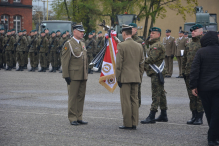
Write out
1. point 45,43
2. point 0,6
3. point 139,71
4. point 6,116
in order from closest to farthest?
1. point 139,71
2. point 6,116
3. point 45,43
4. point 0,6

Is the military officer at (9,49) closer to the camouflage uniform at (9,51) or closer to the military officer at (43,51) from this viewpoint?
the camouflage uniform at (9,51)

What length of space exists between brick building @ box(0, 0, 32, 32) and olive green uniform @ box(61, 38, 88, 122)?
52.2 m

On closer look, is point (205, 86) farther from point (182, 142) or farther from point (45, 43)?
point (45, 43)

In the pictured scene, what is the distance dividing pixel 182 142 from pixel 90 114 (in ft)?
9.80

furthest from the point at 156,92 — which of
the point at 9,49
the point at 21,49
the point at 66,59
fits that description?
the point at 9,49

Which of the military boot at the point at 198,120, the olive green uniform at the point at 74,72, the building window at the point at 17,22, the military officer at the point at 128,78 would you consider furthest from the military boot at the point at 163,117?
the building window at the point at 17,22

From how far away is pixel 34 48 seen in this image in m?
20.8

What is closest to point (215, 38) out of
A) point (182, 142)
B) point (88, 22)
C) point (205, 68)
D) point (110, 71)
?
point (205, 68)

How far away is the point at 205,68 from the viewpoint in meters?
6.02

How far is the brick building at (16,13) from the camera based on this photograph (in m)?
58.1

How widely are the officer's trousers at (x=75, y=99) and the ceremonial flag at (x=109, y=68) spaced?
0.73 m

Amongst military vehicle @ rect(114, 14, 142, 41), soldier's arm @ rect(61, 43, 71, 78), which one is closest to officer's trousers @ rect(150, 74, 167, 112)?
soldier's arm @ rect(61, 43, 71, 78)

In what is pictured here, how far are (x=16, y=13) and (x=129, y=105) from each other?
55059mm

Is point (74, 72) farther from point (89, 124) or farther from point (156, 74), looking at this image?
point (156, 74)
